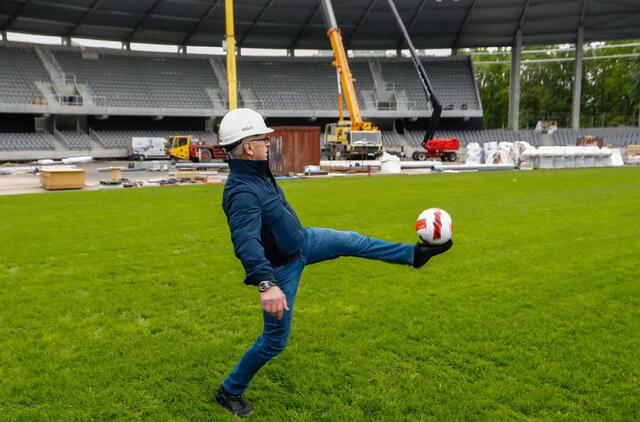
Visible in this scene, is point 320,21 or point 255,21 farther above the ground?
point 320,21

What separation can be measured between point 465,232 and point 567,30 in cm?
5134

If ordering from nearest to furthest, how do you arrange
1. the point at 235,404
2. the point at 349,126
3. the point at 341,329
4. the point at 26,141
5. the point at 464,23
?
the point at 235,404, the point at 341,329, the point at 349,126, the point at 26,141, the point at 464,23

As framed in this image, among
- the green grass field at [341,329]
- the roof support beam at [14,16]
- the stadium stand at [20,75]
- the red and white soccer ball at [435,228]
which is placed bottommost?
the green grass field at [341,329]

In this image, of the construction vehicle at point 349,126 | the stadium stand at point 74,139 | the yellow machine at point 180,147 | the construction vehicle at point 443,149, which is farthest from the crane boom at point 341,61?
the stadium stand at point 74,139

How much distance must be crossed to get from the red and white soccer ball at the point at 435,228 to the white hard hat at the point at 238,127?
48.2 inches

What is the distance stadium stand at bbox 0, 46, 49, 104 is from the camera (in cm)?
4119

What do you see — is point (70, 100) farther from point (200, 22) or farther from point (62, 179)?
point (62, 179)

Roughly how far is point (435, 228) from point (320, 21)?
49.5m

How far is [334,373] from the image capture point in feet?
13.7

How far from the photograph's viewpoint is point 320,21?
163 feet

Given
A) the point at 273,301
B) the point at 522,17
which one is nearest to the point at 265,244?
the point at 273,301

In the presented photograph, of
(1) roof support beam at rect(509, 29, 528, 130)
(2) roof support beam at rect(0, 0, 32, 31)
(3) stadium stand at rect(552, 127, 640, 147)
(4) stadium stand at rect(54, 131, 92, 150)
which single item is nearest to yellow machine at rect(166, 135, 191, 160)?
(4) stadium stand at rect(54, 131, 92, 150)

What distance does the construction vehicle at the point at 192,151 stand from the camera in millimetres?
36469

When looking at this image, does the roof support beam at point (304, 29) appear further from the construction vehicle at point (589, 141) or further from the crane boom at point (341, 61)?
the construction vehicle at point (589, 141)
